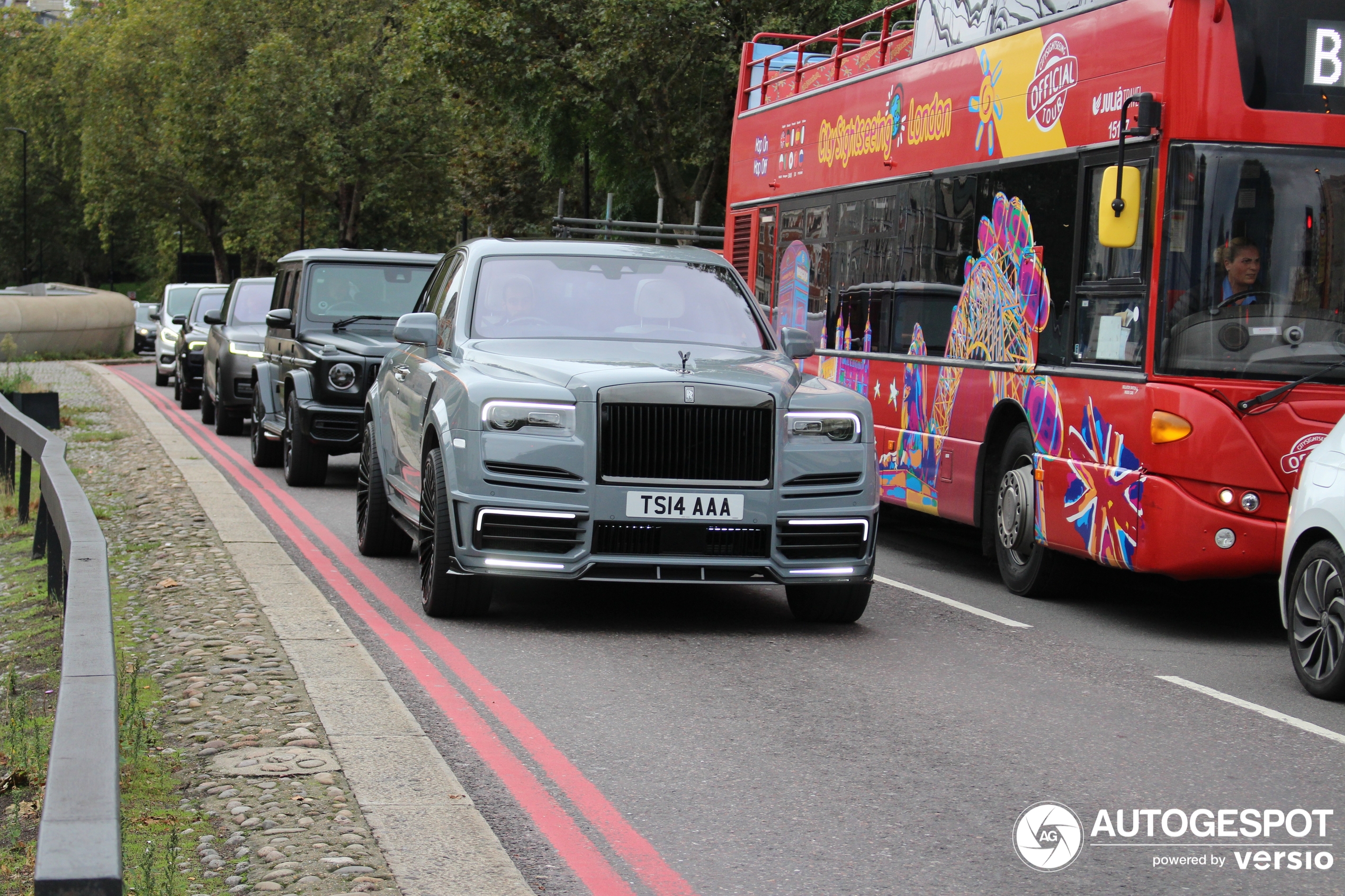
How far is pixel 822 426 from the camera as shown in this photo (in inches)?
331

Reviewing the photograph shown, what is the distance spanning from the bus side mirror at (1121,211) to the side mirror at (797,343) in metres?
1.60

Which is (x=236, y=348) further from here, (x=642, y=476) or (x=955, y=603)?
(x=642, y=476)

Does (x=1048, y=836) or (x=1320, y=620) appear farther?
(x=1320, y=620)

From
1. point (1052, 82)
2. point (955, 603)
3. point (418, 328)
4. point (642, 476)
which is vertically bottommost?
point (955, 603)

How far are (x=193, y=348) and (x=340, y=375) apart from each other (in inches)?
494

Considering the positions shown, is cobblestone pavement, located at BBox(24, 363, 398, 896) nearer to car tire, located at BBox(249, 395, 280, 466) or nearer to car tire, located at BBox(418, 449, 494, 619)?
car tire, located at BBox(418, 449, 494, 619)

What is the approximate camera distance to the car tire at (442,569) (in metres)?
8.42

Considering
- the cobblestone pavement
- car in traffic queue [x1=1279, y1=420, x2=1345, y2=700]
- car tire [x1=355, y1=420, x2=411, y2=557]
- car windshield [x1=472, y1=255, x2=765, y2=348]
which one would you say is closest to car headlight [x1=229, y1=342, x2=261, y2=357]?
the cobblestone pavement

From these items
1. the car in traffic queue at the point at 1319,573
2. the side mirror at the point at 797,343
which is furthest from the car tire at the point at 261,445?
the car in traffic queue at the point at 1319,573

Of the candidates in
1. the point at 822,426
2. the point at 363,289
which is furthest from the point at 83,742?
the point at 363,289

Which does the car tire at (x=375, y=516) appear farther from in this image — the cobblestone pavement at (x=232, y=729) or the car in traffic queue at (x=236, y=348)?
the car in traffic queue at (x=236, y=348)

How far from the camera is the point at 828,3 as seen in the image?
35.0 metres

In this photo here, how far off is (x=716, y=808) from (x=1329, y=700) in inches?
132

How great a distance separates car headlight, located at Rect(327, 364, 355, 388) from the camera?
1488 cm
